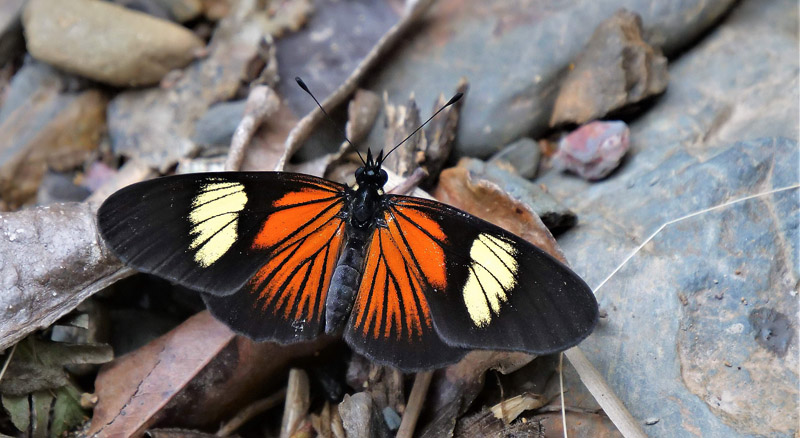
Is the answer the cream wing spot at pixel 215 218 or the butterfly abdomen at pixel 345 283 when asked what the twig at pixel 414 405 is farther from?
the cream wing spot at pixel 215 218

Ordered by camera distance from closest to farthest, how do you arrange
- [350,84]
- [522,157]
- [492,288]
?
[492,288]
[522,157]
[350,84]

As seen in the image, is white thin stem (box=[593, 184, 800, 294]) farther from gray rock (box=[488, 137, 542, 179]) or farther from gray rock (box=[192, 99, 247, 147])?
gray rock (box=[192, 99, 247, 147])

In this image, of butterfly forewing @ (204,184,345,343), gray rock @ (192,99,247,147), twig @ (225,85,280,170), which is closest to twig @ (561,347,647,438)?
butterfly forewing @ (204,184,345,343)

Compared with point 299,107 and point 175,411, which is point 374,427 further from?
point 299,107

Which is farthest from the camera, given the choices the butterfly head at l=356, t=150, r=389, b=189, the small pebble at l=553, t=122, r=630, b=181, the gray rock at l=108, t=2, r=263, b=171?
the gray rock at l=108, t=2, r=263, b=171

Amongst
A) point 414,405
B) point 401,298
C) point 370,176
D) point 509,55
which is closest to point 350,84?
point 509,55

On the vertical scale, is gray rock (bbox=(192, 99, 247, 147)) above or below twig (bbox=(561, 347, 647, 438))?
above

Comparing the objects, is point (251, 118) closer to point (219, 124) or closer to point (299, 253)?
point (219, 124)

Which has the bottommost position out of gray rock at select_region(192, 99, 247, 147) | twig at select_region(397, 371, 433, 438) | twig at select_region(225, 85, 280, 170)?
twig at select_region(397, 371, 433, 438)
